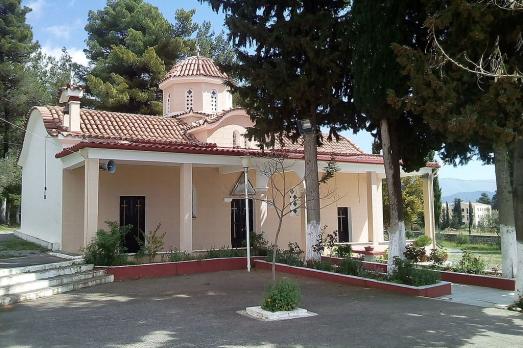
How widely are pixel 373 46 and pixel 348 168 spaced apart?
866cm

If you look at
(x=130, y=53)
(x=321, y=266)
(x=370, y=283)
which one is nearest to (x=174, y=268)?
(x=321, y=266)

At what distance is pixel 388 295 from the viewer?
9742mm

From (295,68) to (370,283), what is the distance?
5741mm

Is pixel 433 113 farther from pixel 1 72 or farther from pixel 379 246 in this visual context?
pixel 1 72

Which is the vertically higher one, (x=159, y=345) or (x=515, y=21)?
(x=515, y=21)

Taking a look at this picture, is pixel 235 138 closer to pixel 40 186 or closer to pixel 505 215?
pixel 40 186

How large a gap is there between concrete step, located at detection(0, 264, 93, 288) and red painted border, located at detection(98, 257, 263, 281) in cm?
60

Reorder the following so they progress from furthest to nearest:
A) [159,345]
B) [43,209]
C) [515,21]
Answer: [43,209] → [515,21] → [159,345]

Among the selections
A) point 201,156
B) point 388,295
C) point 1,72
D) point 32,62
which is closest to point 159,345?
point 388,295

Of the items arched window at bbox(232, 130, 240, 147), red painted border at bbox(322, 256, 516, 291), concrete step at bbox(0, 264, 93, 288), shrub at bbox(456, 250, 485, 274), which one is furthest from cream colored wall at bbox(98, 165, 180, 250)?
shrub at bbox(456, 250, 485, 274)

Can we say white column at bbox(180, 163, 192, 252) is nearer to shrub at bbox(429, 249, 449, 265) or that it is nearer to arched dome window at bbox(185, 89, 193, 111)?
shrub at bbox(429, 249, 449, 265)

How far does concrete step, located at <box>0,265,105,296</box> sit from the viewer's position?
9.93 m

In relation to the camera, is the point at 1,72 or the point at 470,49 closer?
the point at 470,49

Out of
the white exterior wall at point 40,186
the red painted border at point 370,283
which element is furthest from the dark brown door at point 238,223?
the white exterior wall at point 40,186
